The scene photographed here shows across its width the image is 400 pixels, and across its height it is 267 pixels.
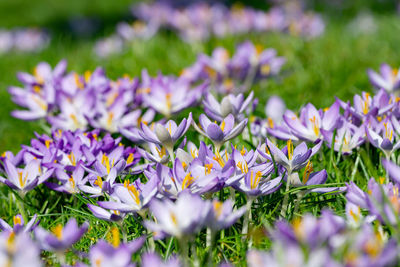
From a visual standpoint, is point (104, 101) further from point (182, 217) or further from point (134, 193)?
point (182, 217)

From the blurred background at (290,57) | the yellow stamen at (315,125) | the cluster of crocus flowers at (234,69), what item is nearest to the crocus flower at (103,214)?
the yellow stamen at (315,125)

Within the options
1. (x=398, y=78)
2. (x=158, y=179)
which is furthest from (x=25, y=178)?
(x=398, y=78)

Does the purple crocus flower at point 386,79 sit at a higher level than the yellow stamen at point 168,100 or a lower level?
higher

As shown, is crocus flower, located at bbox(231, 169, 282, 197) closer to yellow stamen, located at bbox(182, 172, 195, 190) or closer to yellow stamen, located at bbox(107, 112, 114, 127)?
yellow stamen, located at bbox(182, 172, 195, 190)

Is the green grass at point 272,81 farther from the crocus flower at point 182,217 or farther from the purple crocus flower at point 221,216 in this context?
the crocus flower at point 182,217

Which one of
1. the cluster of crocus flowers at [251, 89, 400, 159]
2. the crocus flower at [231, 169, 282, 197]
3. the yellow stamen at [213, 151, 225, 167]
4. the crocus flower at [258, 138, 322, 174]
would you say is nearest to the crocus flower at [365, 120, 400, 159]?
the cluster of crocus flowers at [251, 89, 400, 159]

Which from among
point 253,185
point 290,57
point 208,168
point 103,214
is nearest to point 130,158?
point 103,214

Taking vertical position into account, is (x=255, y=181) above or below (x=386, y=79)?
above
